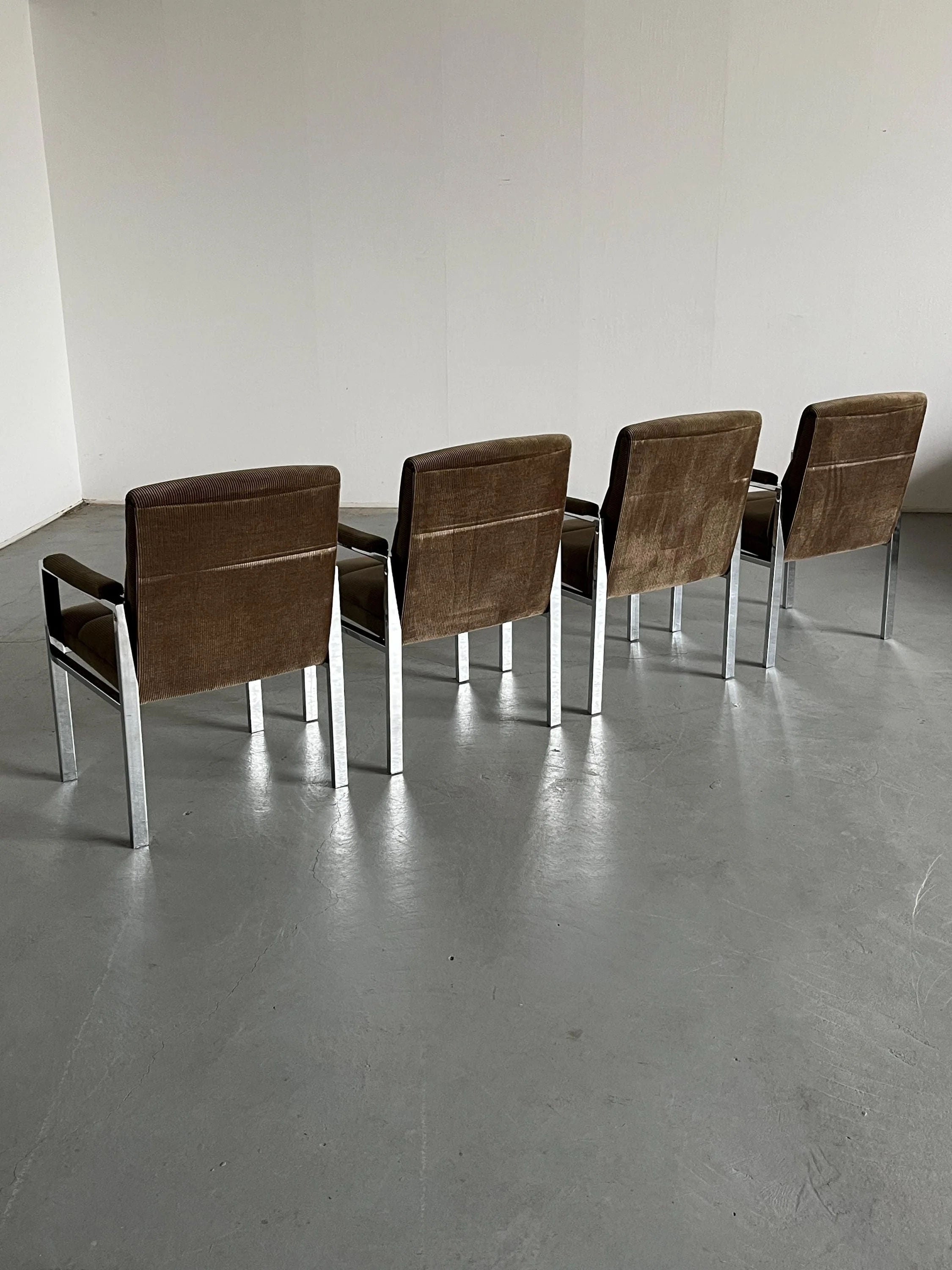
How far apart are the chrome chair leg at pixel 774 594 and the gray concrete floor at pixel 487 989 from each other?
282 mm

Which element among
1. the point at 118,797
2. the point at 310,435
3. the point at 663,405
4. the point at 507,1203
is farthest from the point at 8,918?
the point at 663,405

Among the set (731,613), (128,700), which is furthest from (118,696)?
(731,613)

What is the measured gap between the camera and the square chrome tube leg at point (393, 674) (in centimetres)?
310

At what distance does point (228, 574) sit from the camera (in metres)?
2.69

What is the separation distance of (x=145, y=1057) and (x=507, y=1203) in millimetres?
711

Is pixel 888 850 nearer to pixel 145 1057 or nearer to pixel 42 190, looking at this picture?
pixel 145 1057

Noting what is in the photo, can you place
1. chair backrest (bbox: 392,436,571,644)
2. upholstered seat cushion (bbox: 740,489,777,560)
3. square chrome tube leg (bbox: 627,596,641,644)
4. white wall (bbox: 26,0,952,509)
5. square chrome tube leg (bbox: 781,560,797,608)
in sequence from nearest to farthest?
chair backrest (bbox: 392,436,571,644)
upholstered seat cushion (bbox: 740,489,777,560)
square chrome tube leg (bbox: 627,596,641,644)
square chrome tube leg (bbox: 781,560,797,608)
white wall (bbox: 26,0,952,509)

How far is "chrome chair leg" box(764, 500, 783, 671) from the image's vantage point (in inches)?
154

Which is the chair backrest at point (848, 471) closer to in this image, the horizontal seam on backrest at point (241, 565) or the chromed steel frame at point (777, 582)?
the chromed steel frame at point (777, 582)

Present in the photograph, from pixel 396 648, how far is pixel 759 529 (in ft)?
5.19

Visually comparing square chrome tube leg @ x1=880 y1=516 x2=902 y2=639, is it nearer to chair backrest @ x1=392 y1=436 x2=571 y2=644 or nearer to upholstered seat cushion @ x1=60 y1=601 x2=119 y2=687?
chair backrest @ x1=392 y1=436 x2=571 y2=644

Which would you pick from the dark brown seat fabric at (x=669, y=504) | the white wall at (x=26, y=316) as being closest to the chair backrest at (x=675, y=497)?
the dark brown seat fabric at (x=669, y=504)

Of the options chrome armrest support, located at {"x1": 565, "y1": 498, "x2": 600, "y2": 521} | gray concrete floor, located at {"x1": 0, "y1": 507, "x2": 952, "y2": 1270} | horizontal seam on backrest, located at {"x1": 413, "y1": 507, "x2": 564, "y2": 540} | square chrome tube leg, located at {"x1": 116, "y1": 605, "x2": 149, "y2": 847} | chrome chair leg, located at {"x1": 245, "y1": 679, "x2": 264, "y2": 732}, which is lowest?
gray concrete floor, located at {"x1": 0, "y1": 507, "x2": 952, "y2": 1270}

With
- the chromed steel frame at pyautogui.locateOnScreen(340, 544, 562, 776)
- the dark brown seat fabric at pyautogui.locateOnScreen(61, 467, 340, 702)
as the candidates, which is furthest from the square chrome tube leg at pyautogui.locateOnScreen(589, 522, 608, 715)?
the dark brown seat fabric at pyautogui.locateOnScreen(61, 467, 340, 702)
